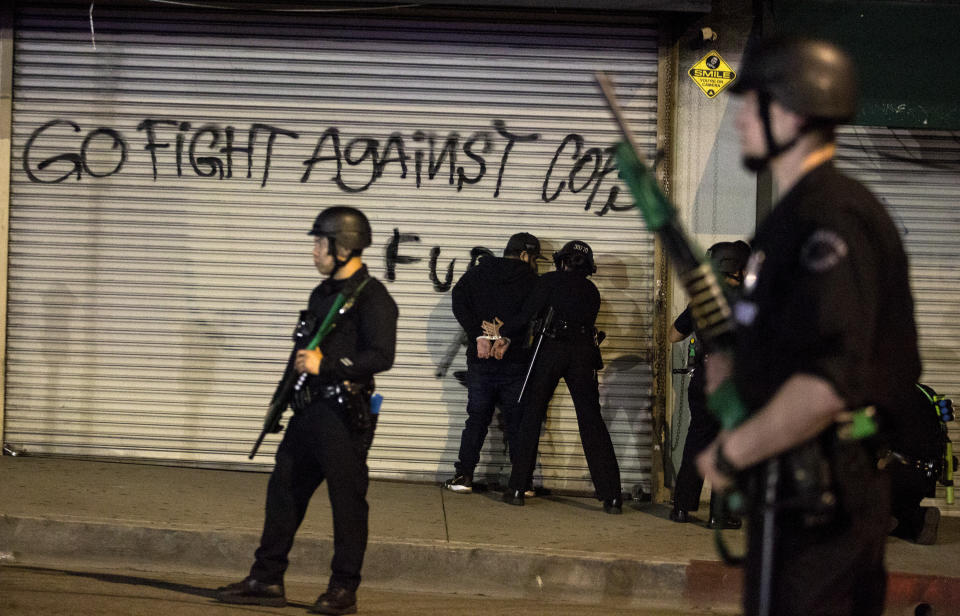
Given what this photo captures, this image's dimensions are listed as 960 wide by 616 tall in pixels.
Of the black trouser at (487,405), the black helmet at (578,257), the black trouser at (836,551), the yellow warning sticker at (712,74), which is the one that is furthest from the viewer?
the yellow warning sticker at (712,74)

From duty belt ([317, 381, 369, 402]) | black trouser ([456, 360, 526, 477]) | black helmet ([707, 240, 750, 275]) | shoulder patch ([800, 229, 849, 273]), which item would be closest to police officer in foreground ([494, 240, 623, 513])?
black trouser ([456, 360, 526, 477])

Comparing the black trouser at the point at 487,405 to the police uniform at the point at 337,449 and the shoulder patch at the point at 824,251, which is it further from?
the shoulder patch at the point at 824,251

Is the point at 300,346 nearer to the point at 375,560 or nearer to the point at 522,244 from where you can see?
the point at 375,560

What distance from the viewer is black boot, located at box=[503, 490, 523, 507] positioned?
336 inches

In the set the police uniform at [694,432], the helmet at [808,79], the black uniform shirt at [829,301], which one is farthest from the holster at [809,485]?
the police uniform at [694,432]

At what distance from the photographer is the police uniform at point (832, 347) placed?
2.42 metres

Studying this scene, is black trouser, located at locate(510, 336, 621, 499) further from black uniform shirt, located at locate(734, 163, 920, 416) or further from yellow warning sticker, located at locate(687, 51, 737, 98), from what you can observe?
black uniform shirt, located at locate(734, 163, 920, 416)

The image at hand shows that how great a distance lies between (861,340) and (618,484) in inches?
247

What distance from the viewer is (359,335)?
597cm

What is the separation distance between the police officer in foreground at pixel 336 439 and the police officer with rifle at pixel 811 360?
3346 millimetres

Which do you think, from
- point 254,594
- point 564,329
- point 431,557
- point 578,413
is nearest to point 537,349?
point 564,329

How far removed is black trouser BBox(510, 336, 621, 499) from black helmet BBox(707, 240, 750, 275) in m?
1.25

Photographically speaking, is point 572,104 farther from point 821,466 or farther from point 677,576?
point 821,466

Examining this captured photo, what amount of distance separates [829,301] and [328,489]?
385 cm
